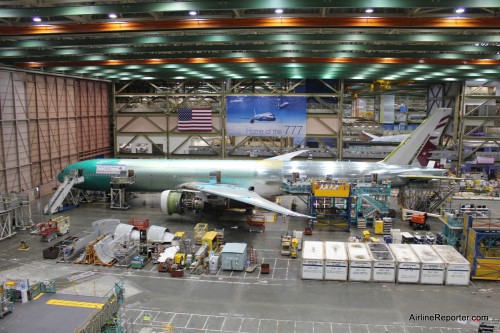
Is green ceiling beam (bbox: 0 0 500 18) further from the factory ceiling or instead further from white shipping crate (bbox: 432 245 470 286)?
white shipping crate (bbox: 432 245 470 286)

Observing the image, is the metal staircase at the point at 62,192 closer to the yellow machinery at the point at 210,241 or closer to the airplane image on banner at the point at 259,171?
the airplane image on banner at the point at 259,171

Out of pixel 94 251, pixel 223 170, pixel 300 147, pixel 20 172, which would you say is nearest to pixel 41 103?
pixel 20 172

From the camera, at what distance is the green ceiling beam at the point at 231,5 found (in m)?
15.9

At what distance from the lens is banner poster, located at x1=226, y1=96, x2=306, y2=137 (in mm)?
46625

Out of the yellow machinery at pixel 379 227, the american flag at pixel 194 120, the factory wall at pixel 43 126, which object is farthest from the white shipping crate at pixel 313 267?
the american flag at pixel 194 120

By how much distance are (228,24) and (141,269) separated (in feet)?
45.6

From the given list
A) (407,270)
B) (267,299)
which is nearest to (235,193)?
(267,299)

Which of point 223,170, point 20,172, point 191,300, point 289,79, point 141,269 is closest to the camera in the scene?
point 191,300

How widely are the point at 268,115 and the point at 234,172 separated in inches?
638

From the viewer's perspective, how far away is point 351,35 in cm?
2288

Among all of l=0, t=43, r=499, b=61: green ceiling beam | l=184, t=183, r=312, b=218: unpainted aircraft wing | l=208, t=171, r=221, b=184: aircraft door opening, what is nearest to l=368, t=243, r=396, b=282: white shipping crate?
l=184, t=183, r=312, b=218: unpainted aircraft wing

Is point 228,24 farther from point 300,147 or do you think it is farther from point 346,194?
point 300,147

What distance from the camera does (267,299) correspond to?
718 inches

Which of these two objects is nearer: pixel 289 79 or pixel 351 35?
pixel 351 35
